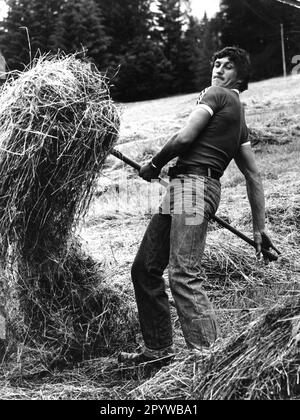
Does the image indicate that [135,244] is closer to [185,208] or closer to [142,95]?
[185,208]

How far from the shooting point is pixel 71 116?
322 centimetres

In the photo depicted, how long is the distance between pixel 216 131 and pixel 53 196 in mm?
1009

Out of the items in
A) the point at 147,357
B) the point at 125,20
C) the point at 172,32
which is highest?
the point at 125,20

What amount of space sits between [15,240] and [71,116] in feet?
2.59

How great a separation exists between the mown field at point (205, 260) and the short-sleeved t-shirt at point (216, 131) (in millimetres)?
588

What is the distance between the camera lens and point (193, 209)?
10.3ft

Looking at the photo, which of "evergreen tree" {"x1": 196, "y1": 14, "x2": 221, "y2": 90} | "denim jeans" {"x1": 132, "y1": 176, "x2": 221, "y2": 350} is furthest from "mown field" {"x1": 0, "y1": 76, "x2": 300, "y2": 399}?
"evergreen tree" {"x1": 196, "y1": 14, "x2": 221, "y2": 90}

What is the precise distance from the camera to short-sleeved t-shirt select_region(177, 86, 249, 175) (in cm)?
317

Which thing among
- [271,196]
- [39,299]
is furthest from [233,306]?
[271,196]

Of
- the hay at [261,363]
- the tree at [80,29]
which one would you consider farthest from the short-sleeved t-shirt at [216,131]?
the tree at [80,29]

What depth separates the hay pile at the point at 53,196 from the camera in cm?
314

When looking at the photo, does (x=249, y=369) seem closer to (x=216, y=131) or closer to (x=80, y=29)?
(x=216, y=131)

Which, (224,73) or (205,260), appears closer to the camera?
(224,73)

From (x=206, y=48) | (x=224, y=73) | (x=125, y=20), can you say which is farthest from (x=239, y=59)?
(x=125, y=20)
